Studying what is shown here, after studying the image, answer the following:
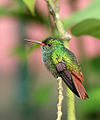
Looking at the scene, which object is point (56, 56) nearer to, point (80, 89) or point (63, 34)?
point (63, 34)

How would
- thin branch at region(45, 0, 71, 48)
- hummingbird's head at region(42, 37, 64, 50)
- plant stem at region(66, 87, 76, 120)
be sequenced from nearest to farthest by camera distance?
plant stem at region(66, 87, 76, 120) → thin branch at region(45, 0, 71, 48) → hummingbird's head at region(42, 37, 64, 50)

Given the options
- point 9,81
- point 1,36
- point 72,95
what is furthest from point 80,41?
point 1,36

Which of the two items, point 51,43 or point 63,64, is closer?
point 63,64

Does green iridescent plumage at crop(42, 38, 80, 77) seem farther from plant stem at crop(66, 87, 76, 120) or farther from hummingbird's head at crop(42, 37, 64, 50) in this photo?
plant stem at crop(66, 87, 76, 120)

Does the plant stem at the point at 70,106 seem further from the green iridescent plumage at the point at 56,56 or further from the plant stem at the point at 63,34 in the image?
the green iridescent plumage at the point at 56,56

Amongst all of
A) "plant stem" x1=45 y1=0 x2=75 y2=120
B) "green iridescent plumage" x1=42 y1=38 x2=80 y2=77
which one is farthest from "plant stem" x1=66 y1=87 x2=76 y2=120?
"green iridescent plumage" x1=42 y1=38 x2=80 y2=77

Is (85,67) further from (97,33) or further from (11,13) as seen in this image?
(97,33)

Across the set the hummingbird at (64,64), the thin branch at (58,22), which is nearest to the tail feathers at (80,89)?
the hummingbird at (64,64)

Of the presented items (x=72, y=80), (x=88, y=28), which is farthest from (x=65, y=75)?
(x=88, y=28)
